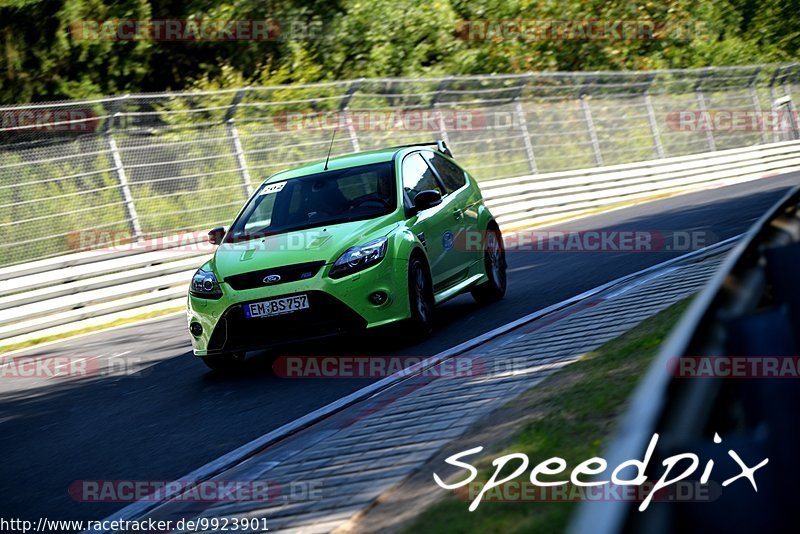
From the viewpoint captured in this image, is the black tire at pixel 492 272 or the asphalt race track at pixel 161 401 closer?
the asphalt race track at pixel 161 401

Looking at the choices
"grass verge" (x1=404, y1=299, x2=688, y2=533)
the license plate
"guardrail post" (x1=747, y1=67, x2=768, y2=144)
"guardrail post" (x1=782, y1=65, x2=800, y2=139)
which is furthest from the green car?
"guardrail post" (x1=782, y1=65, x2=800, y2=139)

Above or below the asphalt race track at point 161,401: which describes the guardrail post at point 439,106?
below

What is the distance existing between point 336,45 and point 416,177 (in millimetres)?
20536

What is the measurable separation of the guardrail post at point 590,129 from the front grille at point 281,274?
20.0m

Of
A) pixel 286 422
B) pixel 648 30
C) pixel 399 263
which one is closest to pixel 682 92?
pixel 648 30

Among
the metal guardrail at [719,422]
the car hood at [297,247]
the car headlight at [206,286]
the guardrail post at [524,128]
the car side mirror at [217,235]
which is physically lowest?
the guardrail post at [524,128]

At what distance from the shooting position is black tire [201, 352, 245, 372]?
9891mm

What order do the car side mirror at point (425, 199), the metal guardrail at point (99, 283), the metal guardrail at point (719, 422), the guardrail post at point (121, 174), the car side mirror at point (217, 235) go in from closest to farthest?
the metal guardrail at point (719, 422)
the car side mirror at point (425, 199)
the car side mirror at point (217, 235)
the metal guardrail at point (99, 283)
the guardrail post at point (121, 174)

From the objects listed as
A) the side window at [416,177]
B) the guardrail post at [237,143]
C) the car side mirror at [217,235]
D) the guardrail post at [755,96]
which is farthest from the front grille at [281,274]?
the guardrail post at [755,96]

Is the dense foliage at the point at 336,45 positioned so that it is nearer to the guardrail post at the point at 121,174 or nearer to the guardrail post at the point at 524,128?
the guardrail post at the point at 524,128

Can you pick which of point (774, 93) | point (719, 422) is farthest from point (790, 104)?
point (719, 422)

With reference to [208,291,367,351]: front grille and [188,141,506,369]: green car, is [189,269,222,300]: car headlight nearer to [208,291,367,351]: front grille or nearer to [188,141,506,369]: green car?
[188,141,506,369]: green car

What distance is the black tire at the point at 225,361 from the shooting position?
389 inches

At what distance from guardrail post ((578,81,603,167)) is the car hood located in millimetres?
19214
